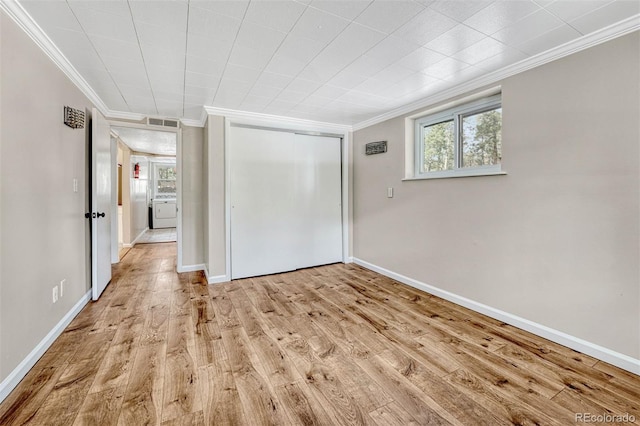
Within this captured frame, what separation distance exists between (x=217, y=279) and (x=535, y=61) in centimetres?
386

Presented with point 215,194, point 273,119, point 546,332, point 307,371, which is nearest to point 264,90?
point 273,119

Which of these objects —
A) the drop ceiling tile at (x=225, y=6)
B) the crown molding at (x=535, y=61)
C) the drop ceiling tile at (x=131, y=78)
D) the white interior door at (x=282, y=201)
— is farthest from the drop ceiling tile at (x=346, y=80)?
the drop ceiling tile at (x=131, y=78)

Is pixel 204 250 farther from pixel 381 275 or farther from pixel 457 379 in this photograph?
pixel 457 379

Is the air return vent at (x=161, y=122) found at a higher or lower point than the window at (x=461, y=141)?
higher

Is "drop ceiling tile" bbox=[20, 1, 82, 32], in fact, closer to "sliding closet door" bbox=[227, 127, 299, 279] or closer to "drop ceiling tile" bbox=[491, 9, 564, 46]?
"sliding closet door" bbox=[227, 127, 299, 279]

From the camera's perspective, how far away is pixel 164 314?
8.59ft

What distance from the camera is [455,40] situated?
193 cm

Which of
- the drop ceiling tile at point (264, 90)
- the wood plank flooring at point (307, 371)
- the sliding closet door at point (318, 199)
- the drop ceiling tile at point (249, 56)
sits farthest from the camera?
the sliding closet door at point (318, 199)

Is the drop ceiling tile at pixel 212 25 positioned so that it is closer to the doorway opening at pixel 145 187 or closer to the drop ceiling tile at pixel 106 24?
the drop ceiling tile at pixel 106 24

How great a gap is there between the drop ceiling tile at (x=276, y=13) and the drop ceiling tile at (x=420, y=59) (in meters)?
0.95

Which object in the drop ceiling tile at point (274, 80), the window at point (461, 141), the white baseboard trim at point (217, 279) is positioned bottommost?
the white baseboard trim at point (217, 279)

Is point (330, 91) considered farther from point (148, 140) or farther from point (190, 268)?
point (148, 140)

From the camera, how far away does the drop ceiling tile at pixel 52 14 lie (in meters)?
1.56

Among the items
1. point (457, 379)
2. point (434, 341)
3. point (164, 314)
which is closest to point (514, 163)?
point (434, 341)
